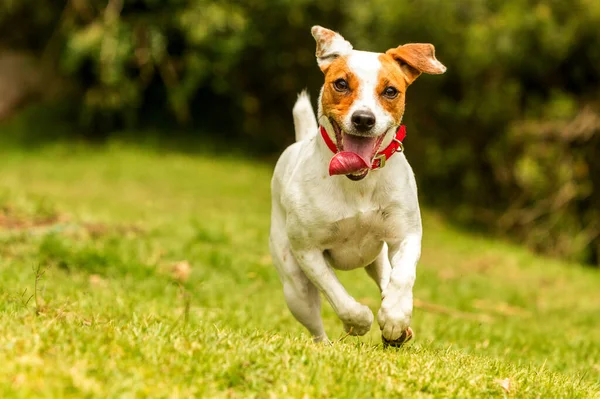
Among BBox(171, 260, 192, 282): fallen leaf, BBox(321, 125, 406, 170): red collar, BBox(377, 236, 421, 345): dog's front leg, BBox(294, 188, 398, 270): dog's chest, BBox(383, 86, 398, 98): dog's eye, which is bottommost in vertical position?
BBox(171, 260, 192, 282): fallen leaf

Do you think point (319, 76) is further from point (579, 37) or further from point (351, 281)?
point (351, 281)

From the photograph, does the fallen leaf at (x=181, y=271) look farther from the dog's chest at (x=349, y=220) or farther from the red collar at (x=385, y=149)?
the red collar at (x=385, y=149)

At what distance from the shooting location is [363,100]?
437cm

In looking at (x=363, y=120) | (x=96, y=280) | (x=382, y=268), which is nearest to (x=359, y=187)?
(x=363, y=120)

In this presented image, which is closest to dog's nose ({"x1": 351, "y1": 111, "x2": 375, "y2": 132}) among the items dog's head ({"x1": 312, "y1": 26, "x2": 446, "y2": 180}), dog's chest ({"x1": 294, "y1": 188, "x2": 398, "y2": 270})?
dog's head ({"x1": 312, "y1": 26, "x2": 446, "y2": 180})

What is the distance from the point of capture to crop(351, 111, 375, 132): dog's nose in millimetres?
4270

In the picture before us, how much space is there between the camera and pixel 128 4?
1883 cm

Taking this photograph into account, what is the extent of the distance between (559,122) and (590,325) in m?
6.42

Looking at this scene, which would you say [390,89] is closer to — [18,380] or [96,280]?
[18,380]

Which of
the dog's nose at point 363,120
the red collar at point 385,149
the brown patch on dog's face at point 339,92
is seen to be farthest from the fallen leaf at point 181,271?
the dog's nose at point 363,120

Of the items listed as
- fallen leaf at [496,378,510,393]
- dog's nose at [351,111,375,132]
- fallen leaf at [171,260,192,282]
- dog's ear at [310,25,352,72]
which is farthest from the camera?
fallen leaf at [171,260,192,282]

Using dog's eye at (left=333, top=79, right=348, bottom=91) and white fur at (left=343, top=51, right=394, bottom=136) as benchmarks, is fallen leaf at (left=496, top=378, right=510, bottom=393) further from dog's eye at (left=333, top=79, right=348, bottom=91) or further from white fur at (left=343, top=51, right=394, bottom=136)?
dog's eye at (left=333, top=79, right=348, bottom=91)

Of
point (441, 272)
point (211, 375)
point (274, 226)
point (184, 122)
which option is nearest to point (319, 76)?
point (184, 122)

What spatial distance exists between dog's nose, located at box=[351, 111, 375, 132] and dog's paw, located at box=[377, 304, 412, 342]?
95 cm
